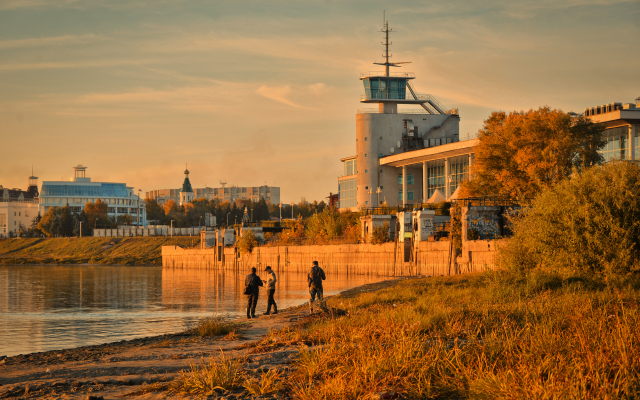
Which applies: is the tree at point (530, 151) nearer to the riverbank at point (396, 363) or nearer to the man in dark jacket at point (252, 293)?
the man in dark jacket at point (252, 293)

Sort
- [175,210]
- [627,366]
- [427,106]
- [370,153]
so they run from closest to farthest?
[627,366] < [370,153] < [427,106] < [175,210]

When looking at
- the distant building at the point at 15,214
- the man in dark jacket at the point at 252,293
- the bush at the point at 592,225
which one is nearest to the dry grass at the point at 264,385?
the man in dark jacket at the point at 252,293

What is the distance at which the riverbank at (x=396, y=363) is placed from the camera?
8094 millimetres

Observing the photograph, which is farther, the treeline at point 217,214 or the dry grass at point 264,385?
the treeline at point 217,214

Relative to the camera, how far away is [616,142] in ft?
196

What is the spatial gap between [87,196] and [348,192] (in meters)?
105

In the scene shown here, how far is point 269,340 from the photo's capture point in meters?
13.9

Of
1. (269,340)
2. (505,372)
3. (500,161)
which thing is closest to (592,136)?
(500,161)

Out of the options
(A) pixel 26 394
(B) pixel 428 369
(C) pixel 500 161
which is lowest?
(A) pixel 26 394

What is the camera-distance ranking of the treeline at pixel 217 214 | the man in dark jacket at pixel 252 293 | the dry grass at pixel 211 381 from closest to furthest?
the dry grass at pixel 211 381, the man in dark jacket at pixel 252 293, the treeline at pixel 217 214

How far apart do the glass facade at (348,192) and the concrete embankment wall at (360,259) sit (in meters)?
24.4

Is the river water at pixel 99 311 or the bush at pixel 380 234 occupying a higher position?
the bush at pixel 380 234

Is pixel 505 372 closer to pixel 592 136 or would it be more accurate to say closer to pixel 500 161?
pixel 500 161

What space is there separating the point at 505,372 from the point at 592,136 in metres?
47.0
